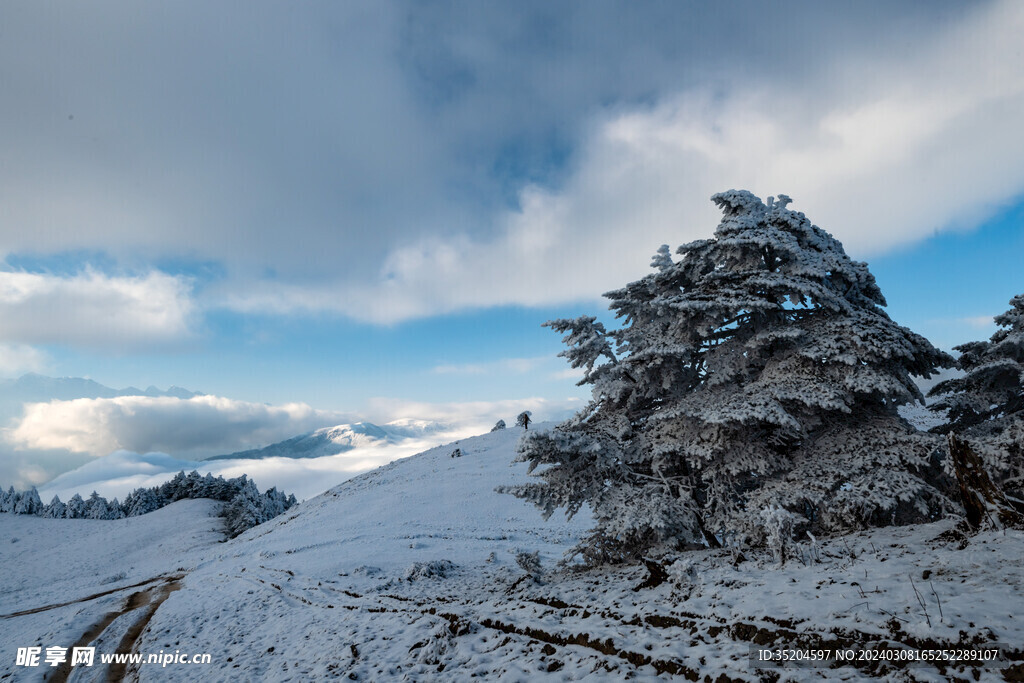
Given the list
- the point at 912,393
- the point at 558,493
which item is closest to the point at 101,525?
the point at 558,493

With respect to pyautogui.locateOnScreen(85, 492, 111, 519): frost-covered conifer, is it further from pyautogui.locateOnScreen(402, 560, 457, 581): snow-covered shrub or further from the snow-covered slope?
pyautogui.locateOnScreen(402, 560, 457, 581): snow-covered shrub

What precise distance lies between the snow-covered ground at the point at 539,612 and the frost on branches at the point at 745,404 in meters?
0.96

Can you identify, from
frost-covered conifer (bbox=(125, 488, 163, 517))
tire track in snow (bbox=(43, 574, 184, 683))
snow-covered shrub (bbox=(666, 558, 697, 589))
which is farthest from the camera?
frost-covered conifer (bbox=(125, 488, 163, 517))

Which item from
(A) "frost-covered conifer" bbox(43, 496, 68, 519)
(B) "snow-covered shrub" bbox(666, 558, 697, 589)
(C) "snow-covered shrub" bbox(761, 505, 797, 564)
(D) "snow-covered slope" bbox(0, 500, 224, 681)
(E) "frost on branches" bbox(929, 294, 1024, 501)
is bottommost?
(D) "snow-covered slope" bbox(0, 500, 224, 681)

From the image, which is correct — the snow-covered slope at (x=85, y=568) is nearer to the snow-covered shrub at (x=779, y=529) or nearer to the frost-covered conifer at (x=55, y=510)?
the frost-covered conifer at (x=55, y=510)

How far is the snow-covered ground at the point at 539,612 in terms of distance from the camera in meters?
6.08

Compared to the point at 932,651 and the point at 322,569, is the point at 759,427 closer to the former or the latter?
the point at 932,651

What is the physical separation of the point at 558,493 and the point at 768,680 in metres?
6.40

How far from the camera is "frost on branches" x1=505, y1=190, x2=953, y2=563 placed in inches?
373

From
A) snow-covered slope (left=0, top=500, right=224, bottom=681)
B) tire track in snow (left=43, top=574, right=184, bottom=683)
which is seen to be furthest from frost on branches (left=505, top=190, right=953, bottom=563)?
snow-covered slope (left=0, top=500, right=224, bottom=681)

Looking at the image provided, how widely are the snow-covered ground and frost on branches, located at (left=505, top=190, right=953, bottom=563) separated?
3.15 feet

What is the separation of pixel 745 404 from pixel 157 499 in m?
73.1

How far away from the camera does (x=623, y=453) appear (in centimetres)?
1169

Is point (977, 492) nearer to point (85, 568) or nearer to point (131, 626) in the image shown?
point (131, 626)
